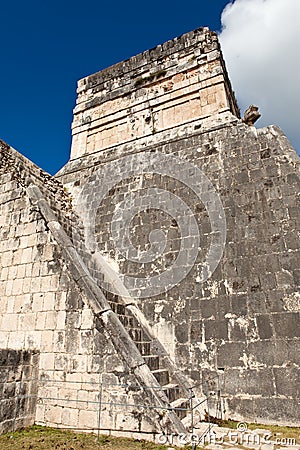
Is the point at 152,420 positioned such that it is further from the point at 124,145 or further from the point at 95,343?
the point at 124,145

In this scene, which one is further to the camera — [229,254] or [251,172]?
[251,172]

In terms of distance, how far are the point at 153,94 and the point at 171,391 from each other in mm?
8613

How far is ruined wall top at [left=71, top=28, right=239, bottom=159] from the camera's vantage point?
951 cm

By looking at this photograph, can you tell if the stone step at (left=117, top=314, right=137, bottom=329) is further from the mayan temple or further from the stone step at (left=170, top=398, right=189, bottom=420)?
the stone step at (left=170, top=398, right=189, bottom=420)

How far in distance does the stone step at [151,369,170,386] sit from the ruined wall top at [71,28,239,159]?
6.43m

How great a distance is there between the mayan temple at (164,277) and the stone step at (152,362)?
31 millimetres

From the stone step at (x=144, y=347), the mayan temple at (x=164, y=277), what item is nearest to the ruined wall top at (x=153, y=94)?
the mayan temple at (x=164, y=277)

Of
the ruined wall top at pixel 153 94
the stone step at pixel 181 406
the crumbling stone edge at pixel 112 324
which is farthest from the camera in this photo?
the ruined wall top at pixel 153 94

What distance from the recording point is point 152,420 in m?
4.49

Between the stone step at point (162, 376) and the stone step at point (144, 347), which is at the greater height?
the stone step at point (144, 347)

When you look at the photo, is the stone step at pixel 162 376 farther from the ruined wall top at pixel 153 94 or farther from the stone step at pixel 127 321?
the ruined wall top at pixel 153 94

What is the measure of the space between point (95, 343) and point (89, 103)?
9.15 meters

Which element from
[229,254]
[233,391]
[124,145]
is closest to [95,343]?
[233,391]

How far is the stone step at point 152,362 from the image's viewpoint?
5691 millimetres
